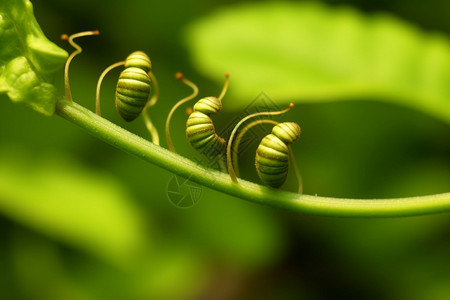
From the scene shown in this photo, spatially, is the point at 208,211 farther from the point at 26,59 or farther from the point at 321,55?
the point at 26,59

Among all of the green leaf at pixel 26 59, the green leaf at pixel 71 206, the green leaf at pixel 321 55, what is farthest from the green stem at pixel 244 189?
the green leaf at pixel 71 206

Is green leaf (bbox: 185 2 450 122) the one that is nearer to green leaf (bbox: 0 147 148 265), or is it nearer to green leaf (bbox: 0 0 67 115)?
green leaf (bbox: 0 147 148 265)

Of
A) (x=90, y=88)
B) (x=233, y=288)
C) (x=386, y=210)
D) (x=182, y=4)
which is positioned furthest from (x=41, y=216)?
(x=386, y=210)

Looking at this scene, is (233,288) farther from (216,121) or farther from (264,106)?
(264,106)

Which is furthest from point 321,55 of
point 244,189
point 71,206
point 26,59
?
point 26,59

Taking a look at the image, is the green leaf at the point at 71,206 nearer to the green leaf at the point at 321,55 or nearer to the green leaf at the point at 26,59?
the green leaf at the point at 321,55

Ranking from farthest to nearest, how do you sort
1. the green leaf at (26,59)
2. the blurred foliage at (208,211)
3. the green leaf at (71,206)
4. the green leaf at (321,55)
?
1. the blurred foliage at (208,211)
2. the green leaf at (71,206)
3. the green leaf at (321,55)
4. the green leaf at (26,59)

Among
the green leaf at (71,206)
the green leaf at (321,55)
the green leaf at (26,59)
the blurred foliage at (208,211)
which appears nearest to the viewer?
the green leaf at (26,59)
